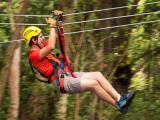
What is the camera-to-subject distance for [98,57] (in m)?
6.84

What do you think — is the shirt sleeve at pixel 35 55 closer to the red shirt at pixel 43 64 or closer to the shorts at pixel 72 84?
the red shirt at pixel 43 64

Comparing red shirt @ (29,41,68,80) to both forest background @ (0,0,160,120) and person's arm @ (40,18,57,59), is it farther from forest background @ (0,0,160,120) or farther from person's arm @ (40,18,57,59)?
forest background @ (0,0,160,120)

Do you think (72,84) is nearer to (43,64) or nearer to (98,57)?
(43,64)

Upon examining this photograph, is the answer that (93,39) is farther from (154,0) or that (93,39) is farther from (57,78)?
(57,78)

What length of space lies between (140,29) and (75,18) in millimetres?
929

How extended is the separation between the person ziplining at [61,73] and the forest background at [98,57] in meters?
1.62

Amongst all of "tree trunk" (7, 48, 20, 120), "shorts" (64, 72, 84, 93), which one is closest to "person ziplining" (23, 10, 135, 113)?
"shorts" (64, 72, 84, 93)

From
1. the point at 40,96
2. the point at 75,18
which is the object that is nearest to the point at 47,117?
the point at 40,96

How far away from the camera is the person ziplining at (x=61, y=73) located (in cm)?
468

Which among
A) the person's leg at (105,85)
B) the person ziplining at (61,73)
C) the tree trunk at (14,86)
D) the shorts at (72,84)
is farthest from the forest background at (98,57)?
the person's leg at (105,85)

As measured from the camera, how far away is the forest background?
6.69 m

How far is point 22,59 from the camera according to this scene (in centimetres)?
691

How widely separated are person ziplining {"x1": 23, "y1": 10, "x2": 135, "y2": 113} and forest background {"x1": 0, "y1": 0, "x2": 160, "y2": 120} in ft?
5.31

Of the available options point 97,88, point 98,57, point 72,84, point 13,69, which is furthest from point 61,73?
point 98,57
